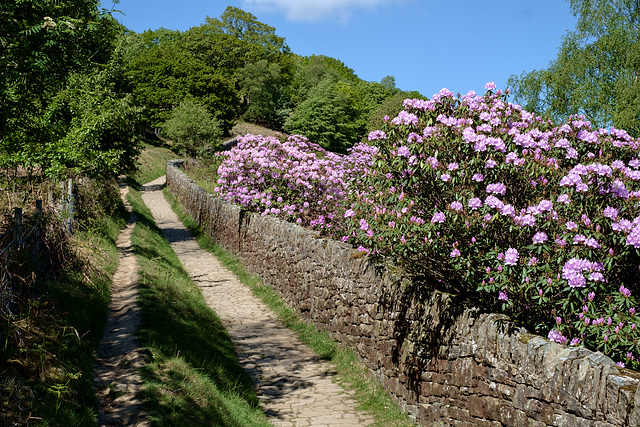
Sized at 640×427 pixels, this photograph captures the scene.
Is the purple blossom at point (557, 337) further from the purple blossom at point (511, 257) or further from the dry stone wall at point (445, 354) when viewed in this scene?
the purple blossom at point (511, 257)

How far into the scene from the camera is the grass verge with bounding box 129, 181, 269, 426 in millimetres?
6020

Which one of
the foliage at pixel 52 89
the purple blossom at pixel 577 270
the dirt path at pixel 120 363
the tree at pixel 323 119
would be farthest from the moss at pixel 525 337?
the tree at pixel 323 119

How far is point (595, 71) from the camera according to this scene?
27266 millimetres

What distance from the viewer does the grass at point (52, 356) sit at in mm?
4648

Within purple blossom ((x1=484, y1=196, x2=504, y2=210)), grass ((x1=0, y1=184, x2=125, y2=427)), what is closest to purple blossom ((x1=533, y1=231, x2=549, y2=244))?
purple blossom ((x1=484, y1=196, x2=504, y2=210))

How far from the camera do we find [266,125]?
273 feet

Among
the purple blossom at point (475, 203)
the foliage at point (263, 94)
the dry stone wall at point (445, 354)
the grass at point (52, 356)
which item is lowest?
the grass at point (52, 356)

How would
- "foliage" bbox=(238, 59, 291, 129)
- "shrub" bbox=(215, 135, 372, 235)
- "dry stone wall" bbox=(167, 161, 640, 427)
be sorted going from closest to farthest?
"dry stone wall" bbox=(167, 161, 640, 427), "shrub" bbox=(215, 135, 372, 235), "foliage" bbox=(238, 59, 291, 129)

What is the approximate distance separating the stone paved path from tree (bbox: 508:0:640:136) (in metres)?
20.1

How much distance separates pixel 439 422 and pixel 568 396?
98.8 inches

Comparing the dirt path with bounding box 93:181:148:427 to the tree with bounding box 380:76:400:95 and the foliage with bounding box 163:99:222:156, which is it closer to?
the foliage with bounding box 163:99:222:156

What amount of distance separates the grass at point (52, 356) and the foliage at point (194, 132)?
32.1 metres

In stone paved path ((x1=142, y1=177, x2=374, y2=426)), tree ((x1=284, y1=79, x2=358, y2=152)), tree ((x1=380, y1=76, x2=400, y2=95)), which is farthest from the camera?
tree ((x1=380, y1=76, x2=400, y2=95))

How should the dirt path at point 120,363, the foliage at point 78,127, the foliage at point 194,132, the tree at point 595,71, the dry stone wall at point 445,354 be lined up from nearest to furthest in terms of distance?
the dry stone wall at point 445,354, the dirt path at point 120,363, the foliage at point 78,127, the tree at point 595,71, the foliage at point 194,132
